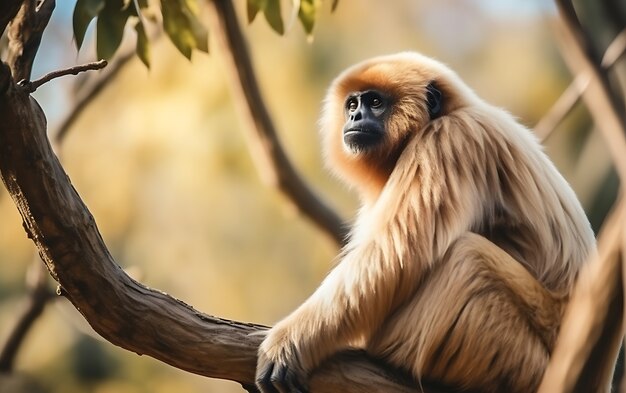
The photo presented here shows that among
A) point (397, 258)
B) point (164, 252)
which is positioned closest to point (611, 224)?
point (397, 258)

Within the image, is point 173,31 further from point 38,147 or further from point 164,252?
point 164,252

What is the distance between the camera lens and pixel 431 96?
548 cm

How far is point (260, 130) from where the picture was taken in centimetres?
765

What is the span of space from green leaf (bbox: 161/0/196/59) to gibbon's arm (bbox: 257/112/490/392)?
149 centimetres

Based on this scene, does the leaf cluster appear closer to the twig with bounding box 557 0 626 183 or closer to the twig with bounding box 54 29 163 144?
the twig with bounding box 557 0 626 183

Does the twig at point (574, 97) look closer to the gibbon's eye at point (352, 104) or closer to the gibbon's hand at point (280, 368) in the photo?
the gibbon's eye at point (352, 104)

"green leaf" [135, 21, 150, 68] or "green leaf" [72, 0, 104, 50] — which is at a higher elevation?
"green leaf" [72, 0, 104, 50]

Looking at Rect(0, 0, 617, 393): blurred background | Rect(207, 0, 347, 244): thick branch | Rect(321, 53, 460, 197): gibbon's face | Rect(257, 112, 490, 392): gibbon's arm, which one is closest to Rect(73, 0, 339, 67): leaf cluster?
Rect(321, 53, 460, 197): gibbon's face

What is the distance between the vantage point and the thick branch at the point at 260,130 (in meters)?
7.41

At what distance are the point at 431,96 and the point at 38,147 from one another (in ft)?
8.63

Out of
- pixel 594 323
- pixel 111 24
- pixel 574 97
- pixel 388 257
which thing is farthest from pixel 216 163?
pixel 594 323

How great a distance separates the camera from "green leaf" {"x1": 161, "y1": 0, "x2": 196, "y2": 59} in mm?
5199

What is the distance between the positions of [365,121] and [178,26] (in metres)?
1.34

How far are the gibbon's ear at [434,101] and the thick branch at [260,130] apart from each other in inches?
93.4
